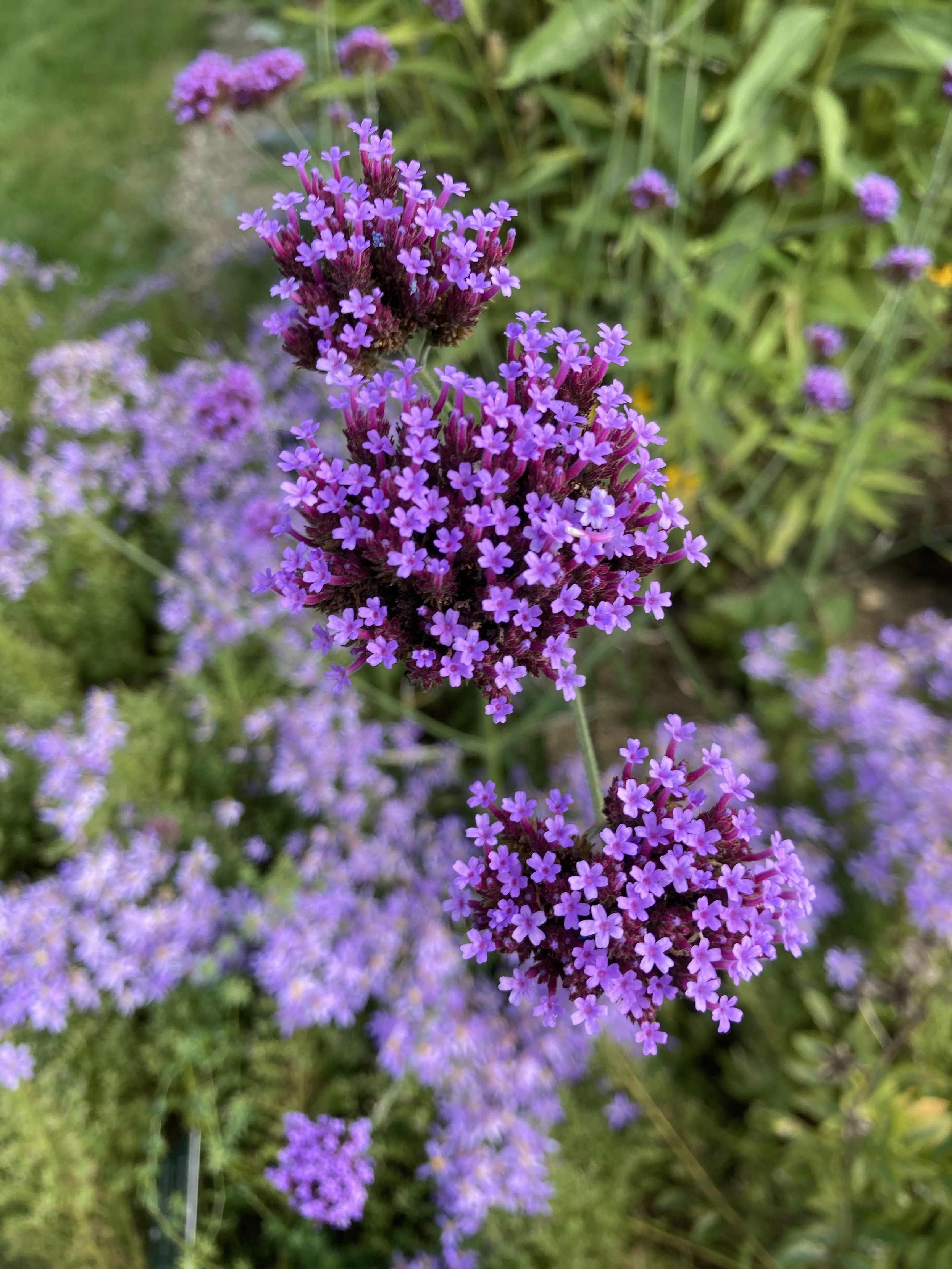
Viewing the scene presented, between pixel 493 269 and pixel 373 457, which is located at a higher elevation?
pixel 493 269

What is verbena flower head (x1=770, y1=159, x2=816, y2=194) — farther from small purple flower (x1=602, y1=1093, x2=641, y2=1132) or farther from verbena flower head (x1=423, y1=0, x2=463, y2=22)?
small purple flower (x1=602, y1=1093, x2=641, y2=1132)

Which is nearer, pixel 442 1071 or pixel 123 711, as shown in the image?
pixel 442 1071

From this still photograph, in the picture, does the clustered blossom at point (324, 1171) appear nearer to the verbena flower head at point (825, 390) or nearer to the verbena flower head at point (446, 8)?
the verbena flower head at point (825, 390)

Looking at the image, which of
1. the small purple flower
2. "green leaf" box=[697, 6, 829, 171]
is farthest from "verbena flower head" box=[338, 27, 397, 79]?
the small purple flower

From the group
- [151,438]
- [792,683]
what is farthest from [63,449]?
[792,683]

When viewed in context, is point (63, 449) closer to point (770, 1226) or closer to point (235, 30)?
point (770, 1226)

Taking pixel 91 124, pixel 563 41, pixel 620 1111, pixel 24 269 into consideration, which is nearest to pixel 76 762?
pixel 620 1111

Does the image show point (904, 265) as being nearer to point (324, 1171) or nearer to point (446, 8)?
point (446, 8)
